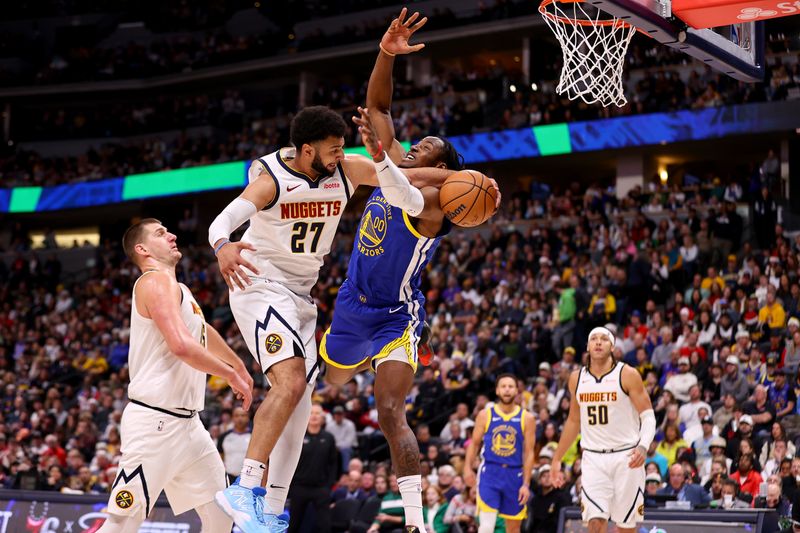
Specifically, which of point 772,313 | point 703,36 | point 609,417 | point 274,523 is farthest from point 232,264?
point 772,313

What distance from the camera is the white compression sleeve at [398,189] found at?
19.1ft

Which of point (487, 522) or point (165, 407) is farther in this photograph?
point (487, 522)

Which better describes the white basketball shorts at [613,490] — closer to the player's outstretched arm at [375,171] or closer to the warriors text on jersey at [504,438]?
the warriors text on jersey at [504,438]

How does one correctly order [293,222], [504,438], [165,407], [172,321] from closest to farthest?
1. [172,321]
2. [165,407]
3. [293,222]
4. [504,438]

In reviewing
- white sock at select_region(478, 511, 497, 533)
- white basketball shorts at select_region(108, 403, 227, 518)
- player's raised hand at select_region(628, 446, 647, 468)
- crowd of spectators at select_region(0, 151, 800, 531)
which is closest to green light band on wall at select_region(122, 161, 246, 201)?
crowd of spectators at select_region(0, 151, 800, 531)

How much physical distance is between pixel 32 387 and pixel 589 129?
14.2 meters

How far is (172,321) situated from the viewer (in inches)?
230

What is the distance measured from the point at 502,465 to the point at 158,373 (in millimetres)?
5715

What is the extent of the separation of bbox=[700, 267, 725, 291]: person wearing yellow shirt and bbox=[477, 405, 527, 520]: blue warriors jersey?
6863mm

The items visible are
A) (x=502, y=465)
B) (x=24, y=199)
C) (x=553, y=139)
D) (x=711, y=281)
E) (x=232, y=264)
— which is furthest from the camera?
(x=24, y=199)

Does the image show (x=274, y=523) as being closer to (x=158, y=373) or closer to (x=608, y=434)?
(x=158, y=373)

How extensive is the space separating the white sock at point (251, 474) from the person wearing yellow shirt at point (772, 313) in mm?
11047

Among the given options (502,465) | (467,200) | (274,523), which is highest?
(467,200)

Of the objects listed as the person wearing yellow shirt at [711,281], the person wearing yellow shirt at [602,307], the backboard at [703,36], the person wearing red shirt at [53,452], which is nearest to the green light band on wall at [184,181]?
the person wearing red shirt at [53,452]
